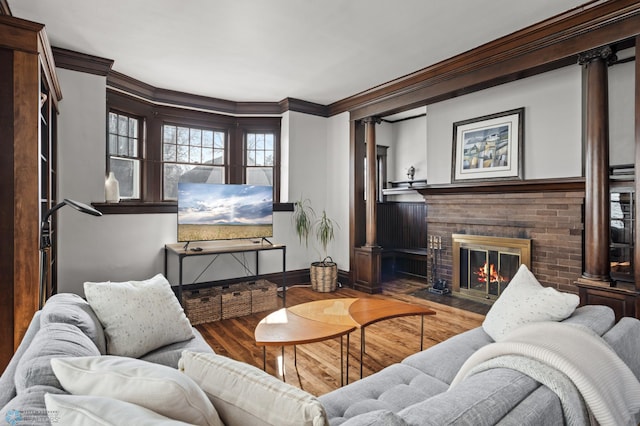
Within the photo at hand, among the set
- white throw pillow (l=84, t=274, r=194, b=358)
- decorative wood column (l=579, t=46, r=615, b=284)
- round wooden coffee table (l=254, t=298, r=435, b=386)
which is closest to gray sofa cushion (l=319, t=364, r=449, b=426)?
round wooden coffee table (l=254, t=298, r=435, b=386)

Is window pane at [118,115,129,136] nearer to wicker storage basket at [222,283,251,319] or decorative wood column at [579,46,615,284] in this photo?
wicker storage basket at [222,283,251,319]

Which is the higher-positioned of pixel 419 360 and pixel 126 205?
pixel 126 205

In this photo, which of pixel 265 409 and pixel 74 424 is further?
pixel 265 409

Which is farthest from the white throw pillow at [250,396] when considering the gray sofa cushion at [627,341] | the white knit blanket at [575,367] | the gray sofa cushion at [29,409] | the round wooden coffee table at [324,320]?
the gray sofa cushion at [627,341]

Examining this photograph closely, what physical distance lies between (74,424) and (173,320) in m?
1.39

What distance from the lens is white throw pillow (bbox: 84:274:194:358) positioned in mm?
1863

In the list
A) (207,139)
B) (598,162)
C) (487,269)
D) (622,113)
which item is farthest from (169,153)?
(622,113)

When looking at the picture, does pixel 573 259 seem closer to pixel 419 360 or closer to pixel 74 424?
pixel 419 360

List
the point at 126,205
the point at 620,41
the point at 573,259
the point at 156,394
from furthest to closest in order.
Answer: the point at 126,205 < the point at 573,259 < the point at 620,41 < the point at 156,394

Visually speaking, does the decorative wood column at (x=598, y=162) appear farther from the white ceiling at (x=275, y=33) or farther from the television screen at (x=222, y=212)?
the television screen at (x=222, y=212)

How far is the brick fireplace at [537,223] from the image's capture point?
3734 mm

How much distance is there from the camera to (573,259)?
12.3 feet

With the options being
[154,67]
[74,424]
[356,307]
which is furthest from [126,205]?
[74,424]

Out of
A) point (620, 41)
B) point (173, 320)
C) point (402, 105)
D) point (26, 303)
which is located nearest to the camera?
point (173, 320)
